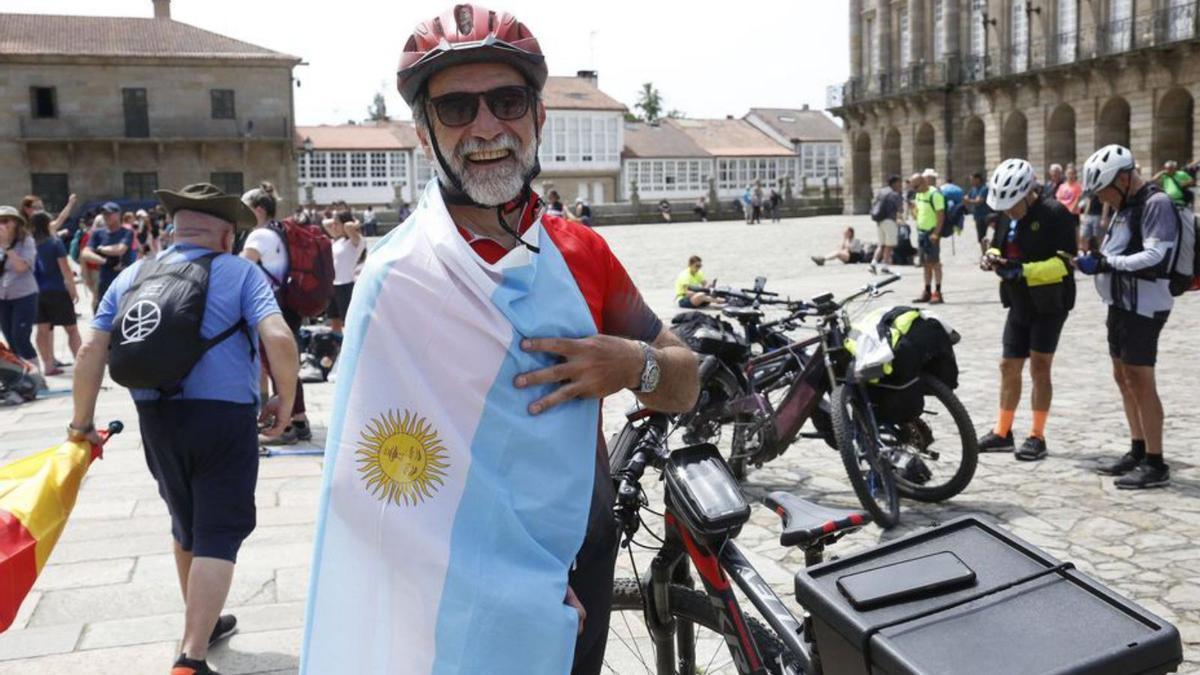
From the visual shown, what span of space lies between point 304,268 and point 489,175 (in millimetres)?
6185

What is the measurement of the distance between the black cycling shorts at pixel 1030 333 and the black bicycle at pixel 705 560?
15.3ft

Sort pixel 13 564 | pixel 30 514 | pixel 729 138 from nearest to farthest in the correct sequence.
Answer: pixel 13 564
pixel 30 514
pixel 729 138

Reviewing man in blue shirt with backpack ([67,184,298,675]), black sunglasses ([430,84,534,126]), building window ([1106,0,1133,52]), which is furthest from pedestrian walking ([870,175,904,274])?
building window ([1106,0,1133,52])

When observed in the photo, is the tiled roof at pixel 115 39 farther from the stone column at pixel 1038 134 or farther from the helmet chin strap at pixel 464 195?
the helmet chin strap at pixel 464 195

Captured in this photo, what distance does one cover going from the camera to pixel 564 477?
2.12 meters

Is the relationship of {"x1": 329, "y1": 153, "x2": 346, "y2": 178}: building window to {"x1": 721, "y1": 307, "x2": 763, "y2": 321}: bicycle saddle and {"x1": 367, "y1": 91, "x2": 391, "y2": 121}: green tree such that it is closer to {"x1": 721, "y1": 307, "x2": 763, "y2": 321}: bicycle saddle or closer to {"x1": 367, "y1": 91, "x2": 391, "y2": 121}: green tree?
{"x1": 367, "y1": 91, "x2": 391, "y2": 121}: green tree

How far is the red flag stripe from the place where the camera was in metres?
3.21

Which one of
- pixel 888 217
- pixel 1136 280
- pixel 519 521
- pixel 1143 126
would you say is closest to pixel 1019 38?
pixel 1143 126

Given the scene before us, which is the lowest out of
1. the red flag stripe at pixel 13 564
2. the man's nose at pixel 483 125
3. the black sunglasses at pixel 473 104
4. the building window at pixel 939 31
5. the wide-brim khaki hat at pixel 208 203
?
the red flag stripe at pixel 13 564

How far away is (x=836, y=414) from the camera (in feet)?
19.0

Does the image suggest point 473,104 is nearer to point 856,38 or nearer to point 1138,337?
point 1138,337

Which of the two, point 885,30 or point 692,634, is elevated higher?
point 885,30

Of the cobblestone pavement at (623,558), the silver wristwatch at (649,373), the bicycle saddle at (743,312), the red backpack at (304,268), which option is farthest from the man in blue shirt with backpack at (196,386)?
the red backpack at (304,268)

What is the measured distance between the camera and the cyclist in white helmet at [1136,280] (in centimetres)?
618
